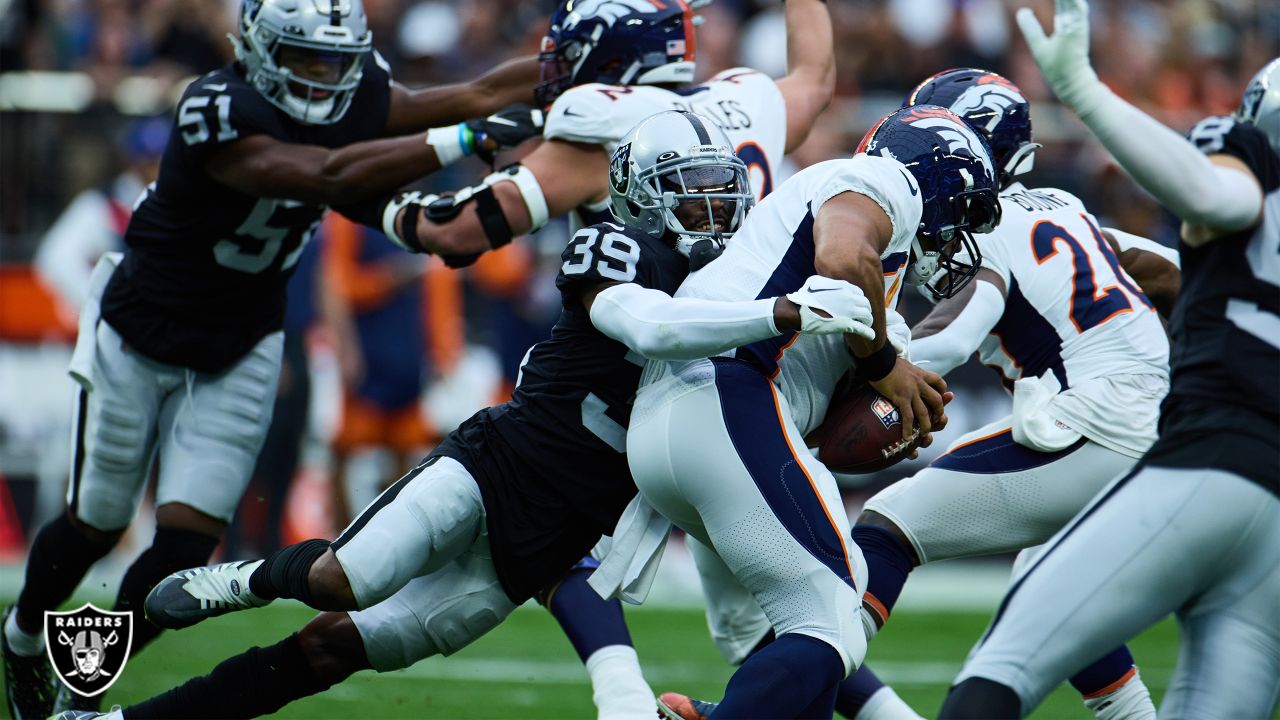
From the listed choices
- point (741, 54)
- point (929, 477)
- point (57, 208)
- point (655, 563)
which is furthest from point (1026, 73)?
point (655, 563)

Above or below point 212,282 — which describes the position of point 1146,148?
above

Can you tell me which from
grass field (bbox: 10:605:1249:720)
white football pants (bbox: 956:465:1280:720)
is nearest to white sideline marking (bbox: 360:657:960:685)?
grass field (bbox: 10:605:1249:720)

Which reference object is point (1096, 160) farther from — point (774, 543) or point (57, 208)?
point (774, 543)

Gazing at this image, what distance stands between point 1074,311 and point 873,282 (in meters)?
1.16

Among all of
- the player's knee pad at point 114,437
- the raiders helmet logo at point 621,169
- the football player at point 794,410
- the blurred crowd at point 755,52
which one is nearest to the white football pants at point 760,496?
the football player at point 794,410

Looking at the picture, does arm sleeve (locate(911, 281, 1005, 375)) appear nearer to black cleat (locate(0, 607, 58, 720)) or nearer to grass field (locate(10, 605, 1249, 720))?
grass field (locate(10, 605, 1249, 720))

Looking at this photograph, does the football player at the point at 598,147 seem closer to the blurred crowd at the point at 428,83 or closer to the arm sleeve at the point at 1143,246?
the arm sleeve at the point at 1143,246

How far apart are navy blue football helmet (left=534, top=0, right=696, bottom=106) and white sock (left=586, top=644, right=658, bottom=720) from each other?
5.96 ft

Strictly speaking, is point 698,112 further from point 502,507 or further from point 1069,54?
point 1069,54

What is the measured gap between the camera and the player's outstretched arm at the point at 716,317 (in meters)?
3.28

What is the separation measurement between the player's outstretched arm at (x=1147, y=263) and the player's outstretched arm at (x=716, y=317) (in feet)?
5.52

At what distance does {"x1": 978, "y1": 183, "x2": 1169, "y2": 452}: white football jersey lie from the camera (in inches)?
169

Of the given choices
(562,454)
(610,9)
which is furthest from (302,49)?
(562,454)

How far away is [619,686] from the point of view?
429cm
